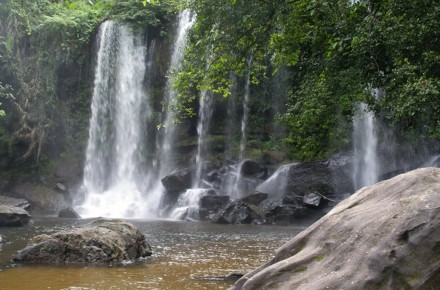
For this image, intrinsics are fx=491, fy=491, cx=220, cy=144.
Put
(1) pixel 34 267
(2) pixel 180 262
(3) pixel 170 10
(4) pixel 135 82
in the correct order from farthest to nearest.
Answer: (4) pixel 135 82 → (3) pixel 170 10 → (2) pixel 180 262 → (1) pixel 34 267

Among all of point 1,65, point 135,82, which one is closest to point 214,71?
point 135,82

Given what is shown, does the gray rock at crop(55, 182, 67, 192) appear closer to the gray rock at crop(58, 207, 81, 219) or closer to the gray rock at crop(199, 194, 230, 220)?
the gray rock at crop(58, 207, 81, 219)

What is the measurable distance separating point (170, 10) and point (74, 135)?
9.21m

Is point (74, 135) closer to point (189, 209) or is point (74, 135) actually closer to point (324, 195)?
Result: point (189, 209)

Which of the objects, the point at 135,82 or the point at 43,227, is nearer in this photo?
the point at 43,227

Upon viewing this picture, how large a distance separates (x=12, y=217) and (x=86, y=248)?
8562 millimetres

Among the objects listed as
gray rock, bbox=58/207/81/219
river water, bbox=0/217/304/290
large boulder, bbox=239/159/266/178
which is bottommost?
river water, bbox=0/217/304/290

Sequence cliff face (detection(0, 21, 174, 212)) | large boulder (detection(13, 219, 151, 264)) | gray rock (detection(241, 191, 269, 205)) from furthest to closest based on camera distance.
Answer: cliff face (detection(0, 21, 174, 212)) < gray rock (detection(241, 191, 269, 205)) < large boulder (detection(13, 219, 151, 264))

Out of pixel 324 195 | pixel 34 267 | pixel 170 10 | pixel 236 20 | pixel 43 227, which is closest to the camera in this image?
pixel 34 267

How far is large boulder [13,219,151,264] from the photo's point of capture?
8445 millimetres

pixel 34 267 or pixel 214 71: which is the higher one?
pixel 214 71

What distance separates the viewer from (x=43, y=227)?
15703mm

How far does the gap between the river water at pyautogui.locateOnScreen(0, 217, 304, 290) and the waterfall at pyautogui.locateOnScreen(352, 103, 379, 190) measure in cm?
955

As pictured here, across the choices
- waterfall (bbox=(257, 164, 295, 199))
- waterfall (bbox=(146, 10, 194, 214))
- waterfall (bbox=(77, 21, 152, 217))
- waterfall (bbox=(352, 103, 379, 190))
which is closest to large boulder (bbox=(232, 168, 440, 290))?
waterfall (bbox=(257, 164, 295, 199))
